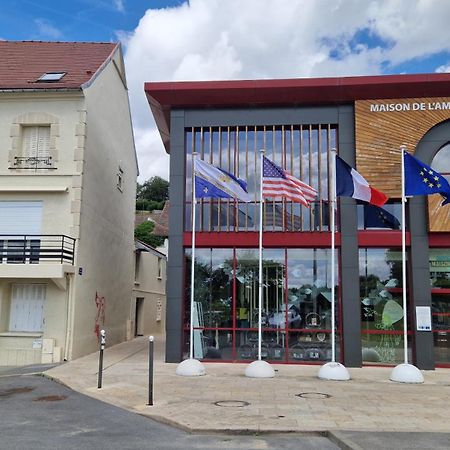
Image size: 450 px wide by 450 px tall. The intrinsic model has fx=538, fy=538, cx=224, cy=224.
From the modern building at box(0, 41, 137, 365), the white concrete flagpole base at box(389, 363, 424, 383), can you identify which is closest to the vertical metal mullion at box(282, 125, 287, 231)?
the white concrete flagpole base at box(389, 363, 424, 383)

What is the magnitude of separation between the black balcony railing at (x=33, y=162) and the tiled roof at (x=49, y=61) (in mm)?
2208

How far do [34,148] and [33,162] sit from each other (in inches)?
21.0

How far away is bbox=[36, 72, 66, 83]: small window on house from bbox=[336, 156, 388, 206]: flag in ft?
33.1

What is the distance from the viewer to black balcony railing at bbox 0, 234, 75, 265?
1552 cm

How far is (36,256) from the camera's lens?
15531 mm

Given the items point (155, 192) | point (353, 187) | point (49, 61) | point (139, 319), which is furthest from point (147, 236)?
point (155, 192)

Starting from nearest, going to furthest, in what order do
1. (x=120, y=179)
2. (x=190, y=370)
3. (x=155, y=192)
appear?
1. (x=190, y=370)
2. (x=120, y=179)
3. (x=155, y=192)

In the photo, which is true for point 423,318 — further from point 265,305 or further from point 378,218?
point 265,305

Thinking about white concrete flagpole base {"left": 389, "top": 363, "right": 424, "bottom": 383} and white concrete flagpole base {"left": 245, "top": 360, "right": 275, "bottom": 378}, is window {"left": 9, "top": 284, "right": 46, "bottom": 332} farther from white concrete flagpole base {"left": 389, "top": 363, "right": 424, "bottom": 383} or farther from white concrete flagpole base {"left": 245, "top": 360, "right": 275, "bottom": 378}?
white concrete flagpole base {"left": 389, "top": 363, "right": 424, "bottom": 383}

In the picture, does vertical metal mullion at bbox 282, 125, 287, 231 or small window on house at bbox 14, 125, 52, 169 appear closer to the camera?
vertical metal mullion at bbox 282, 125, 287, 231

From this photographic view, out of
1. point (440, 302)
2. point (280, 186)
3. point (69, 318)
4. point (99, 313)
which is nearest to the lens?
point (280, 186)

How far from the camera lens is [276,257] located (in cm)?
1570

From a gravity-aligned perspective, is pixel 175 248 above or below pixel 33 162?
below

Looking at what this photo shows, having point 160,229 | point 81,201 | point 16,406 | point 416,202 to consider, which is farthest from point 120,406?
point 160,229
